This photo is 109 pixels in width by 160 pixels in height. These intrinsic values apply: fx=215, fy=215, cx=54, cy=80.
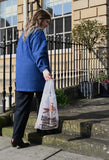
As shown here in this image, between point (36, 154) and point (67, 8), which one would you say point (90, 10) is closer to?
point (67, 8)

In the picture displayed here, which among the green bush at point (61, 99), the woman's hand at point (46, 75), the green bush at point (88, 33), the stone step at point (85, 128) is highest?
the green bush at point (88, 33)

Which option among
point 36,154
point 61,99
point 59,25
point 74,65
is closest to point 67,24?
point 59,25

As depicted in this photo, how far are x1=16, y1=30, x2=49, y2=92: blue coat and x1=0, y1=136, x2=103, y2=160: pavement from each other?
0.76 metres

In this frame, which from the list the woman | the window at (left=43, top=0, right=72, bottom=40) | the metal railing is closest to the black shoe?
the woman

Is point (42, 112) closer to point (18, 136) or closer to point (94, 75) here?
point (18, 136)

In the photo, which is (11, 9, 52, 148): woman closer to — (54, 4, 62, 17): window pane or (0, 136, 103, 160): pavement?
(0, 136, 103, 160): pavement

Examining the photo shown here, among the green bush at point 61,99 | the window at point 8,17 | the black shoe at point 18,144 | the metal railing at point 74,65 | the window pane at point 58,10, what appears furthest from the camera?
the window at point 8,17

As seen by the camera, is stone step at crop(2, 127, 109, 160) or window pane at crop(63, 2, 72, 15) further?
window pane at crop(63, 2, 72, 15)

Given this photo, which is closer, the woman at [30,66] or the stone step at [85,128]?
the woman at [30,66]

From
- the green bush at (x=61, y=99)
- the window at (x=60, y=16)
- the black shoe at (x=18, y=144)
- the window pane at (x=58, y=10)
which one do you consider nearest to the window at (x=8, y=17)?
the window at (x=60, y=16)

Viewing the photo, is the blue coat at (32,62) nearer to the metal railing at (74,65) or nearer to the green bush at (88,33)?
the metal railing at (74,65)

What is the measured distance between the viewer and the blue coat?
2.59m

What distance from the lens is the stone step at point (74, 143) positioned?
8.18ft

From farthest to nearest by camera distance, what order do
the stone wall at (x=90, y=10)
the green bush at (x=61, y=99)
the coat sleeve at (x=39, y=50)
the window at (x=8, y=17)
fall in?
the window at (x=8, y=17)
the stone wall at (x=90, y=10)
the green bush at (x=61, y=99)
the coat sleeve at (x=39, y=50)
